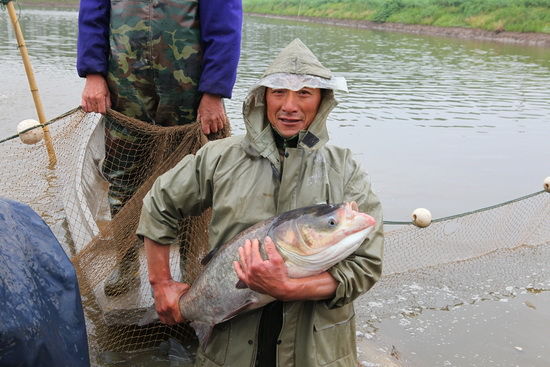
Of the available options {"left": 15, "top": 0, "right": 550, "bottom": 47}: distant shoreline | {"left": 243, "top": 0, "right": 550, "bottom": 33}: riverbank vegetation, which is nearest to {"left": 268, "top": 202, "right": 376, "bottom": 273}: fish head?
{"left": 15, "top": 0, "right": 550, "bottom": 47}: distant shoreline

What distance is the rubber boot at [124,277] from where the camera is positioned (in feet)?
13.1

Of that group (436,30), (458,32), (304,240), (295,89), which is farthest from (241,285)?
(436,30)

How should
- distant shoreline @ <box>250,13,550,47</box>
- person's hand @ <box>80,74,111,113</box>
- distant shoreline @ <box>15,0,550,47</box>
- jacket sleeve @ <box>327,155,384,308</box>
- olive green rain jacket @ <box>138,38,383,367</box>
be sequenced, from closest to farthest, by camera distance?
jacket sleeve @ <box>327,155,384,308</box>
olive green rain jacket @ <box>138,38,383,367</box>
person's hand @ <box>80,74,111,113</box>
distant shoreline @ <box>250,13,550,47</box>
distant shoreline @ <box>15,0,550,47</box>

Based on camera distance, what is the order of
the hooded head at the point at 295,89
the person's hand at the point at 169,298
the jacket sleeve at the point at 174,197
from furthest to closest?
1. the person's hand at the point at 169,298
2. the jacket sleeve at the point at 174,197
3. the hooded head at the point at 295,89

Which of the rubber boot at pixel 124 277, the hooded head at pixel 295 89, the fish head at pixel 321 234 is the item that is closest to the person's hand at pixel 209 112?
the rubber boot at pixel 124 277

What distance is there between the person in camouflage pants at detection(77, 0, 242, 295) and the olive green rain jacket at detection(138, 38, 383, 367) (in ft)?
3.23

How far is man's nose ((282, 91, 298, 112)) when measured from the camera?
279 centimetres

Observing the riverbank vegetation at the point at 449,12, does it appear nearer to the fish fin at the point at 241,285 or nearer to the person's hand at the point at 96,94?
the person's hand at the point at 96,94

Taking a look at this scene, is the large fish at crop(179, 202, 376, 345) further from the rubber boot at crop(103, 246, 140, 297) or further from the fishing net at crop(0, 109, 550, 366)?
the rubber boot at crop(103, 246, 140, 297)

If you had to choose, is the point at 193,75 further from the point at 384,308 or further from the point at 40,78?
the point at 40,78

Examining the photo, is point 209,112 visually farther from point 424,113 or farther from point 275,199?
point 424,113

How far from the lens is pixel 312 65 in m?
2.81

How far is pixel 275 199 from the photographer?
111 inches

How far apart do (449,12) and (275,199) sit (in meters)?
45.3
